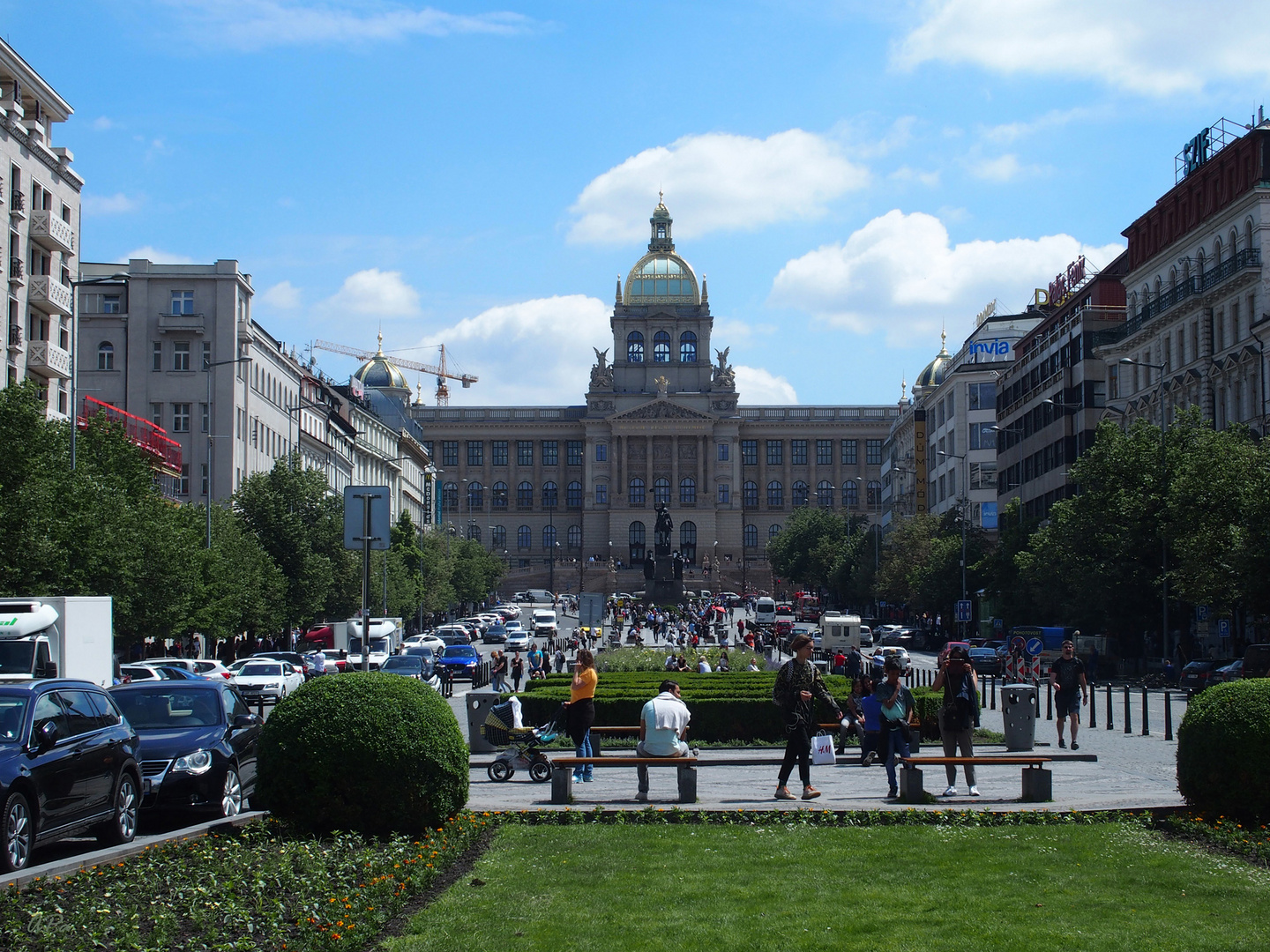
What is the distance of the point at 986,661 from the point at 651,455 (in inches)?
5033

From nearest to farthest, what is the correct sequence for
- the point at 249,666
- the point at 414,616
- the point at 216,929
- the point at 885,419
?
1. the point at 216,929
2. the point at 249,666
3. the point at 414,616
4. the point at 885,419

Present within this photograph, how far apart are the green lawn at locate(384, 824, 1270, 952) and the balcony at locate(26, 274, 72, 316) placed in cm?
4624

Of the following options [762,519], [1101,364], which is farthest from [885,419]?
[1101,364]

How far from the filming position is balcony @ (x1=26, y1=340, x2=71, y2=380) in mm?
54594

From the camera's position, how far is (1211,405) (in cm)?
6038

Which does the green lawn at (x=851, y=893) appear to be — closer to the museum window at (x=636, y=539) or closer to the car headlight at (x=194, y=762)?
the car headlight at (x=194, y=762)

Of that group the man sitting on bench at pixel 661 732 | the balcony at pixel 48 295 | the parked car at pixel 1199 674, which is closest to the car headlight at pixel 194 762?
the man sitting on bench at pixel 661 732

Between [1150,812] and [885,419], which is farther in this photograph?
[885,419]

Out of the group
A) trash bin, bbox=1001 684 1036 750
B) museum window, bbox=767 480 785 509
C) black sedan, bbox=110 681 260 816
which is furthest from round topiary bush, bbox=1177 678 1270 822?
museum window, bbox=767 480 785 509

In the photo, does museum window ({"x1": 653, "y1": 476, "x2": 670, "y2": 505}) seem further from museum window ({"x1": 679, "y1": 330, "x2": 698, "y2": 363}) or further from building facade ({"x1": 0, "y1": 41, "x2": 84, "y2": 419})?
building facade ({"x1": 0, "y1": 41, "x2": 84, "y2": 419})

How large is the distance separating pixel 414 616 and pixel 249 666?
58406 millimetres

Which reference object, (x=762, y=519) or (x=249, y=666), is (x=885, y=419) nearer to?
(x=762, y=519)

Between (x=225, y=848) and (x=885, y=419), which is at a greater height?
(x=885, y=419)

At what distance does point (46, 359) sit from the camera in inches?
2163
